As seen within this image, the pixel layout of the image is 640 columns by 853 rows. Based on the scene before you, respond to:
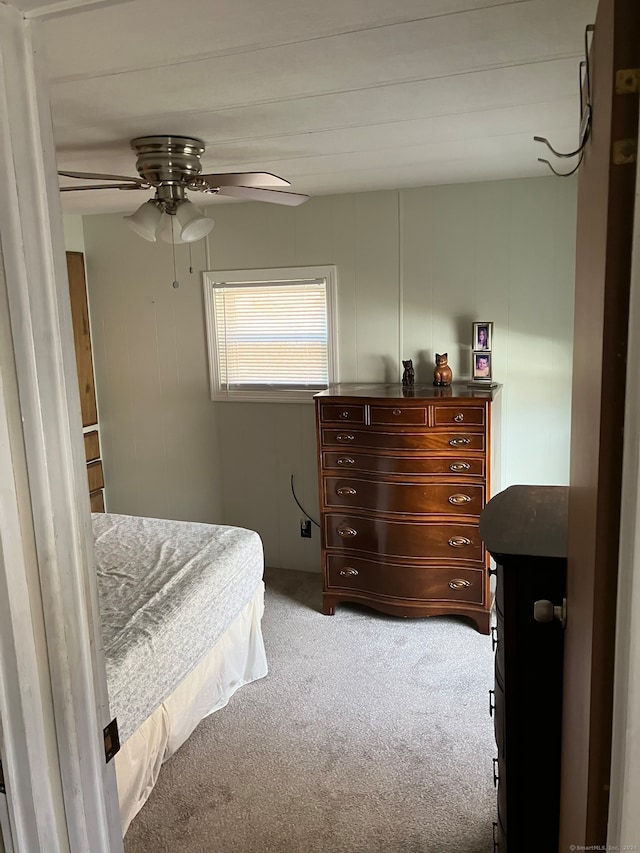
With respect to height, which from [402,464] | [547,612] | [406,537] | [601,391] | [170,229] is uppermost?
[170,229]

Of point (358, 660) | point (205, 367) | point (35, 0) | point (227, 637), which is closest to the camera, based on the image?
point (35, 0)

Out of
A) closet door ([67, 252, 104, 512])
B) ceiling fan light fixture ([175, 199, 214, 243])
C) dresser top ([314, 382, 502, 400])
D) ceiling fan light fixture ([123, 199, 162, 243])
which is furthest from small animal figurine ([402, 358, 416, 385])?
closet door ([67, 252, 104, 512])

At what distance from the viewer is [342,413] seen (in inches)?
142

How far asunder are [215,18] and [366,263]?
8.37ft

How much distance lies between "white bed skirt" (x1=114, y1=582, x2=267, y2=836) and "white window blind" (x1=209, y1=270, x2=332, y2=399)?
148cm

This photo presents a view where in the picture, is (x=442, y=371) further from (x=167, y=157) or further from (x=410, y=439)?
(x=167, y=157)

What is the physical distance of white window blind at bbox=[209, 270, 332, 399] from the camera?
415cm

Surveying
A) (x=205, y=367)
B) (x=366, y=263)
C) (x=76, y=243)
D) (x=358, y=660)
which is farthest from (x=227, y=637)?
(x=76, y=243)

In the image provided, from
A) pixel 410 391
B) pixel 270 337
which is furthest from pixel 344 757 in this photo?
pixel 270 337

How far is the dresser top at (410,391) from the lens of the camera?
11.3 ft

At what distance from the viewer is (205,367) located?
442cm

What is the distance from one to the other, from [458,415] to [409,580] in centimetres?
96

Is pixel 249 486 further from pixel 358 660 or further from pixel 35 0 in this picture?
pixel 35 0

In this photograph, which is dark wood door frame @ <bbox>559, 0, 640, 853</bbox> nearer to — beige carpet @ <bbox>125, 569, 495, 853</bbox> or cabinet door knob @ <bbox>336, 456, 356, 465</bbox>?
beige carpet @ <bbox>125, 569, 495, 853</bbox>
